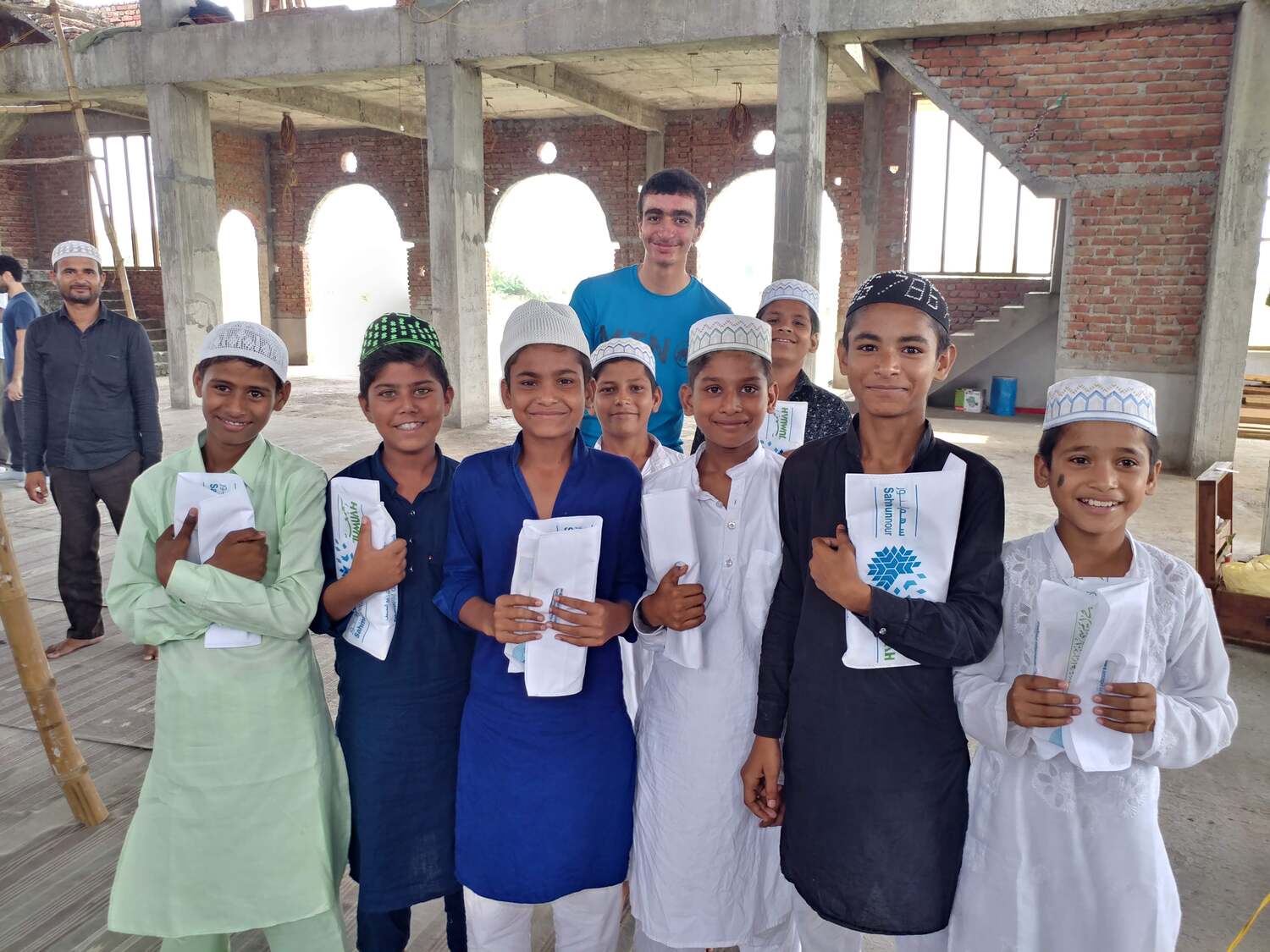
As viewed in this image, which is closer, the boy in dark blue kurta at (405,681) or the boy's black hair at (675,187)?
the boy in dark blue kurta at (405,681)

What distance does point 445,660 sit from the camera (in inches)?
75.8

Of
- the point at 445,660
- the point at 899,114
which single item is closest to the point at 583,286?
the point at 445,660

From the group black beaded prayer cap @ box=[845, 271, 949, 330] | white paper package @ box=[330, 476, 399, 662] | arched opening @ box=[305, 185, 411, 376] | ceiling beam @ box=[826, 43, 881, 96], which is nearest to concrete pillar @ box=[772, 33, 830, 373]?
ceiling beam @ box=[826, 43, 881, 96]

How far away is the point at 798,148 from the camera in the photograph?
337 inches

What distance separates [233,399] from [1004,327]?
11.4m

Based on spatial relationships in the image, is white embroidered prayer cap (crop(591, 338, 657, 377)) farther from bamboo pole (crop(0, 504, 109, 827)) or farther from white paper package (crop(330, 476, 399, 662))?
bamboo pole (crop(0, 504, 109, 827))

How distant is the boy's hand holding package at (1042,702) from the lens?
4.94ft

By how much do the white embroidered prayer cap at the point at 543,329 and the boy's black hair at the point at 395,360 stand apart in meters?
0.16

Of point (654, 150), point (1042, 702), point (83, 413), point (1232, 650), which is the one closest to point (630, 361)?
point (1042, 702)

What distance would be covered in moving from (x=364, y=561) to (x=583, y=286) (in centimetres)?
164

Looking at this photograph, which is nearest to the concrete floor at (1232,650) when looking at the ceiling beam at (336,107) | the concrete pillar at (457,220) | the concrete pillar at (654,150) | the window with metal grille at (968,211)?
the concrete pillar at (457,220)

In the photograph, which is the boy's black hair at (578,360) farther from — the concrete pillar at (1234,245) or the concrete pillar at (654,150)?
the concrete pillar at (654,150)

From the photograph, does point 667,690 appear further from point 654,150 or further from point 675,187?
point 654,150

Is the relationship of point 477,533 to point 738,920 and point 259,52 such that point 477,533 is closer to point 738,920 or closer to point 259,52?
point 738,920
